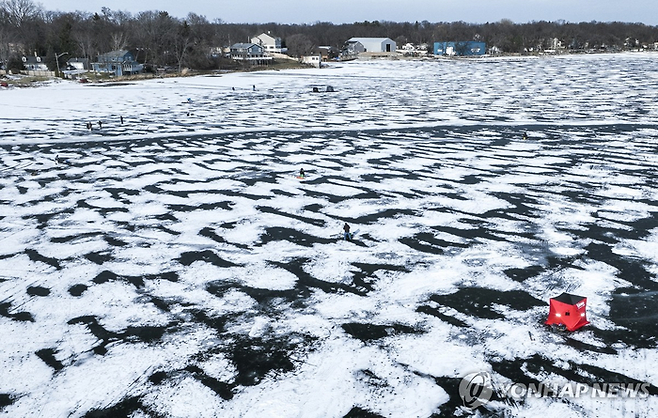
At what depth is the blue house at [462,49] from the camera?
69.8 m

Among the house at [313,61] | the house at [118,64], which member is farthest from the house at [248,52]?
the house at [118,64]

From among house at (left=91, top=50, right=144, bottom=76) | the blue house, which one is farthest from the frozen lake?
the blue house

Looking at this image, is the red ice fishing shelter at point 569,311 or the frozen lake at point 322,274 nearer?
the frozen lake at point 322,274

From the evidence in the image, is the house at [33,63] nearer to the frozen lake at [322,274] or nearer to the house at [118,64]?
the house at [118,64]

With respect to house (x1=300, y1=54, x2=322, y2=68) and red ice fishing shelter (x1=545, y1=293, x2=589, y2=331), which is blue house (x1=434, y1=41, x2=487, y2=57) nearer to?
house (x1=300, y1=54, x2=322, y2=68)

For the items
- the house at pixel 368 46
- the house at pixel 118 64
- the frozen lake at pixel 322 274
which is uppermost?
the house at pixel 368 46

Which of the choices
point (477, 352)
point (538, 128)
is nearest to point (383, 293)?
point (477, 352)

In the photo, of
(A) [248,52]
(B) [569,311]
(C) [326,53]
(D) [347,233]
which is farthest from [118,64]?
(B) [569,311]

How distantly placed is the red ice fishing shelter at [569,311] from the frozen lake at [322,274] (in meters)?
0.11

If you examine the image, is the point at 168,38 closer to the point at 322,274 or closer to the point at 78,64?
the point at 78,64

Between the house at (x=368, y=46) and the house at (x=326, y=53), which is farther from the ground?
the house at (x=368, y=46)

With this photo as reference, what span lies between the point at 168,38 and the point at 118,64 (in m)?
5.56

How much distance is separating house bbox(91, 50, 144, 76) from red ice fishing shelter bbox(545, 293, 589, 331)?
48186 millimetres

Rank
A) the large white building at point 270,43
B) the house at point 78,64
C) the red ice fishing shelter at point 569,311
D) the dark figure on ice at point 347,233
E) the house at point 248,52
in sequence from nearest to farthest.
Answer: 1. the red ice fishing shelter at point 569,311
2. the dark figure on ice at point 347,233
3. the house at point 78,64
4. the house at point 248,52
5. the large white building at point 270,43
